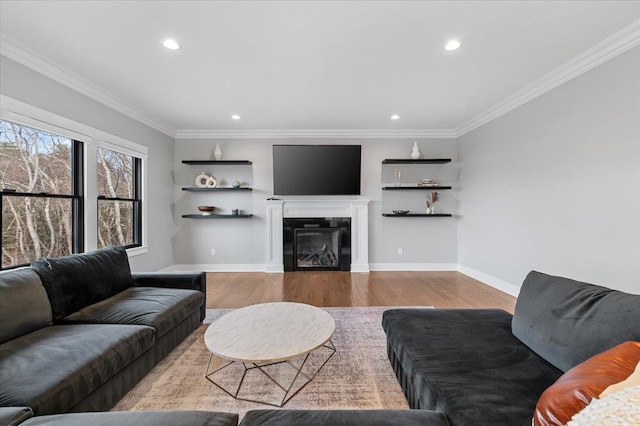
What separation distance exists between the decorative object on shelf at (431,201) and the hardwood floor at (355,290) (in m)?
1.18

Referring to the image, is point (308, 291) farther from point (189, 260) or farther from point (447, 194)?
point (447, 194)

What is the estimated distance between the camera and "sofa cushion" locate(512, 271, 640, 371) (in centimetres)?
119

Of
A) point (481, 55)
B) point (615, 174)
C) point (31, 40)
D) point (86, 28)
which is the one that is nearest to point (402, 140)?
point (481, 55)

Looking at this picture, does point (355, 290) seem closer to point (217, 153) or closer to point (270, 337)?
point (270, 337)

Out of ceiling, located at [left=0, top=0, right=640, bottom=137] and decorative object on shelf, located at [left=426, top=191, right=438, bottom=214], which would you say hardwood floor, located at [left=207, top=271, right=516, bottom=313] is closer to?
decorative object on shelf, located at [left=426, top=191, right=438, bottom=214]

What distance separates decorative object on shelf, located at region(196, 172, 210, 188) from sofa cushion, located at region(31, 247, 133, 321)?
267 cm

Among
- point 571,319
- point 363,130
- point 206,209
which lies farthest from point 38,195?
point 363,130

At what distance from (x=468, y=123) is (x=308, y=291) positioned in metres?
3.91

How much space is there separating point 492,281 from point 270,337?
3.91m

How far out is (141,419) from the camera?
39.4 inches

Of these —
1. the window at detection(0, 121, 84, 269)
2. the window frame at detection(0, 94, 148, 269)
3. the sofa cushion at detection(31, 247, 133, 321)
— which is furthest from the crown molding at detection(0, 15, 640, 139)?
the sofa cushion at detection(31, 247, 133, 321)

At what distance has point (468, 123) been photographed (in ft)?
15.6

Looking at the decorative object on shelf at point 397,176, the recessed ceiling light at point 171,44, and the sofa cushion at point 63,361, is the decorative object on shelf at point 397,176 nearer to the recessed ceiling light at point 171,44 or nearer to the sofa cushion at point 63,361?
the recessed ceiling light at point 171,44

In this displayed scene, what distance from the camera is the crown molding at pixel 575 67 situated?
2368 mm
